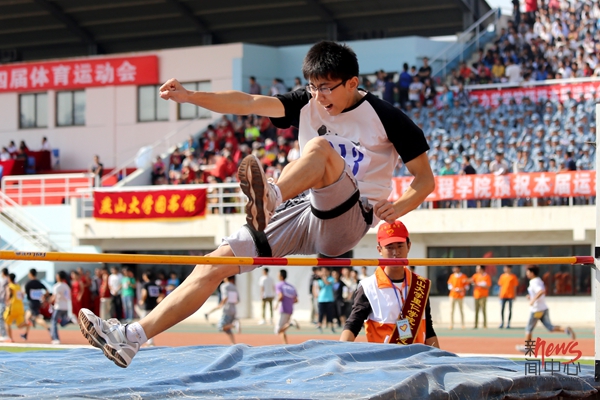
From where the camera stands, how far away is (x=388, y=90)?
22.8 m

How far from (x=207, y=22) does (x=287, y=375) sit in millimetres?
25966

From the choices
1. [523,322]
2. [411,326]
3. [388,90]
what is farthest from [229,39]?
[411,326]

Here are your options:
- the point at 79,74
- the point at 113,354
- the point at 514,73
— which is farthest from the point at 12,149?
the point at 113,354

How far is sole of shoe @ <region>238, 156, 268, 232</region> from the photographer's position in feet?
13.4

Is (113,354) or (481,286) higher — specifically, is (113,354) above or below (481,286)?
above

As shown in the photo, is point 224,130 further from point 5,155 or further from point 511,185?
point 511,185

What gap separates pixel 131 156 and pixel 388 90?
27.6 feet

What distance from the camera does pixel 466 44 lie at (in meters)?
25.7

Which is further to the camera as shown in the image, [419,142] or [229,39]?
[229,39]

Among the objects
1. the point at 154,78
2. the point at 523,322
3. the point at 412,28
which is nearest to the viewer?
the point at 523,322

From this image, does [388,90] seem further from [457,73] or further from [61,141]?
[61,141]

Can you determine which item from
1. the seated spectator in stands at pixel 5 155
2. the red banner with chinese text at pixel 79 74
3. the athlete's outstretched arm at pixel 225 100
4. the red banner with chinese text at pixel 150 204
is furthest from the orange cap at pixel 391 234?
the seated spectator in stands at pixel 5 155

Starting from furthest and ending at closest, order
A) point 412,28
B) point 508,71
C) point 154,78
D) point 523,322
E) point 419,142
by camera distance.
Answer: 1. point 412,28
2. point 154,78
3. point 508,71
4. point 523,322
5. point 419,142

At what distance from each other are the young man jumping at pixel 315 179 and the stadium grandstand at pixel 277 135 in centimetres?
917
